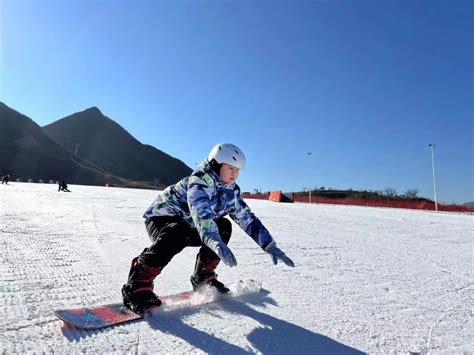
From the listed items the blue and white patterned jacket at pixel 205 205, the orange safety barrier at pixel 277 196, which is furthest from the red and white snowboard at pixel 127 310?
the orange safety barrier at pixel 277 196

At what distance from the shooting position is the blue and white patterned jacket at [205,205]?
7.16ft

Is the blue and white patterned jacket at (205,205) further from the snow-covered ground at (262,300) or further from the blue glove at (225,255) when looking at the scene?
the snow-covered ground at (262,300)

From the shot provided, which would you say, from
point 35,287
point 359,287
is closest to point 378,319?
point 359,287

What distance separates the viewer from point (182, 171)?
156 metres

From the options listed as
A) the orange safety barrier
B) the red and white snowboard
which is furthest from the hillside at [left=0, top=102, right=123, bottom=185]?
the red and white snowboard

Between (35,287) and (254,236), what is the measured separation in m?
1.72

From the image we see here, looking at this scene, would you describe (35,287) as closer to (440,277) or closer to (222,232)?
(222,232)

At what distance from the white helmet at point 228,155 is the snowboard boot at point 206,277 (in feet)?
2.73

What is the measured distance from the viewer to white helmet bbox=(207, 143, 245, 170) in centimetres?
240

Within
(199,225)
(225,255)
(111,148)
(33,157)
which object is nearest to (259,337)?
(225,255)

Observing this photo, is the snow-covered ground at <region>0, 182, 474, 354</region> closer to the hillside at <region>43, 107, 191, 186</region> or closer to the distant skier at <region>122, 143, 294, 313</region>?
the distant skier at <region>122, 143, 294, 313</region>

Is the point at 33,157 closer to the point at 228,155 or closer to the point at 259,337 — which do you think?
the point at 228,155

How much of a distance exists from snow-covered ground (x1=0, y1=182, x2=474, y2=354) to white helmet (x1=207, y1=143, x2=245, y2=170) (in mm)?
1037

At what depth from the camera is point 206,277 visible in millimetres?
2639
